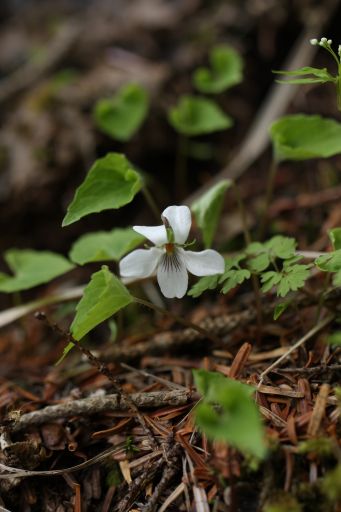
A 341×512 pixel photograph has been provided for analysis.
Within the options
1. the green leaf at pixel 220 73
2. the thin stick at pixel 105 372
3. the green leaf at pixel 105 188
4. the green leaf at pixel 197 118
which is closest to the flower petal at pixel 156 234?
the green leaf at pixel 105 188

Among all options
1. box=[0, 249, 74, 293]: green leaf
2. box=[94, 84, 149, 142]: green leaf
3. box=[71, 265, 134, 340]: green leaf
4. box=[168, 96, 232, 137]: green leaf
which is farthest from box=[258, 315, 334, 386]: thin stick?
box=[94, 84, 149, 142]: green leaf

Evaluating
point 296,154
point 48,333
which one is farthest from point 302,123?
point 48,333

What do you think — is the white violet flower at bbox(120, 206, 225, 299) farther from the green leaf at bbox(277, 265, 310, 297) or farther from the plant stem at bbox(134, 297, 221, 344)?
the green leaf at bbox(277, 265, 310, 297)

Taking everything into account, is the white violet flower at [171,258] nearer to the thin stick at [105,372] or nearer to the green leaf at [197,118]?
the thin stick at [105,372]

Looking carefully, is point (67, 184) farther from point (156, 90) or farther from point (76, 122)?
point (156, 90)

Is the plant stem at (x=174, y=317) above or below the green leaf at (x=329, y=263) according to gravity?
below
